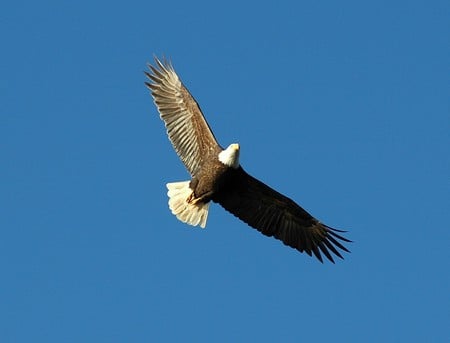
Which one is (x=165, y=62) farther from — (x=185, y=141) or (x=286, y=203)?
(x=286, y=203)

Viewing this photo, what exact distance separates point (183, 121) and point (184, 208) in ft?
3.61

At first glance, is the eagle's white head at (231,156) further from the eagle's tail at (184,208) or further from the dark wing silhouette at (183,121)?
the eagle's tail at (184,208)

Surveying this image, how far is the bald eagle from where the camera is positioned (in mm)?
10492

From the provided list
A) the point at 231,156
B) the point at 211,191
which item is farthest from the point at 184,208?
the point at 231,156

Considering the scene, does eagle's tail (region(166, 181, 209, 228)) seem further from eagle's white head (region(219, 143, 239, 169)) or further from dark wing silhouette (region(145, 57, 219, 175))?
eagle's white head (region(219, 143, 239, 169))

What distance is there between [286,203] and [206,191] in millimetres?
1084

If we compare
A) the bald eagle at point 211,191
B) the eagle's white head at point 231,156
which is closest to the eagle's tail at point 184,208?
the bald eagle at point 211,191

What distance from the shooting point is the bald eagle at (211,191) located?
34.4ft

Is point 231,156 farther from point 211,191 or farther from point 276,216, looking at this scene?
point 276,216

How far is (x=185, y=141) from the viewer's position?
35.1ft

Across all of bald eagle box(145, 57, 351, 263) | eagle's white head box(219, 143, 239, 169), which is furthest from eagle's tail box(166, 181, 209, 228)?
eagle's white head box(219, 143, 239, 169)

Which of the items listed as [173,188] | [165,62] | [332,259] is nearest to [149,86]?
[165,62]

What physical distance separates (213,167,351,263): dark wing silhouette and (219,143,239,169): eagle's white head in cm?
36

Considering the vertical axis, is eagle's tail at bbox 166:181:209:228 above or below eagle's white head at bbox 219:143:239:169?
below
